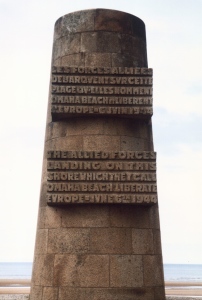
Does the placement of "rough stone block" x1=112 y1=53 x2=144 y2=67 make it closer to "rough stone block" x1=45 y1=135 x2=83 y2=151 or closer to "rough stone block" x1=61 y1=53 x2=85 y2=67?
"rough stone block" x1=61 y1=53 x2=85 y2=67

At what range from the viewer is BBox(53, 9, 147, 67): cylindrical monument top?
33.6 feet

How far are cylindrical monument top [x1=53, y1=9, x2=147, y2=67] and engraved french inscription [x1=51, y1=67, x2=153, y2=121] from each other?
532mm

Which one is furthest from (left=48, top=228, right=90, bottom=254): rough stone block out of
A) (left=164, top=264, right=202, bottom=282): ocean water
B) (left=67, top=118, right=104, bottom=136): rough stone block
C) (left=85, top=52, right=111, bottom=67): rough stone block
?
(left=164, top=264, right=202, bottom=282): ocean water

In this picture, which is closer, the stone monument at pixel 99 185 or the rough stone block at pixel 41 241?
the stone monument at pixel 99 185

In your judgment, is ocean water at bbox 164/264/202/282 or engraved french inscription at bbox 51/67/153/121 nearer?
engraved french inscription at bbox 51/67/153/121

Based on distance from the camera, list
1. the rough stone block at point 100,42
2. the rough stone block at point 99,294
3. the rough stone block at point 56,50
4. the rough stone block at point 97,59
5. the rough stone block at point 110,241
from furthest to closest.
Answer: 1. the rough stone block at point 56,50
2. the rough stone block at point 100,42
3. the rough stone block at point 97,59
4. the rough stone block at point 110,241
5. the rough stone block at point 99,294

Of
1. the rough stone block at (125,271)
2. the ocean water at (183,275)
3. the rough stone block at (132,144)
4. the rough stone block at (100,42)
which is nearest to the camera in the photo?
the rough stone block at (125,271)

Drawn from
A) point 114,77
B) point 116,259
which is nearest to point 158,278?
point 116,259

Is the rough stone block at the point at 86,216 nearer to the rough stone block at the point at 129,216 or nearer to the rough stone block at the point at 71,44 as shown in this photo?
the rough stone block at the point at 129,216

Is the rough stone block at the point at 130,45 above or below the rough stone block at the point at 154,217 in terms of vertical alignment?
above

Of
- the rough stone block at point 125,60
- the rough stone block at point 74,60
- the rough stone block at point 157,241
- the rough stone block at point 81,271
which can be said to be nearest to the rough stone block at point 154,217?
the rough stone block at point 157,241

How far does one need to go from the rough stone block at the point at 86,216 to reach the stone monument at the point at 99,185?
0.07 feet

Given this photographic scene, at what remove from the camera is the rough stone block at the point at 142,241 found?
29.7 feet

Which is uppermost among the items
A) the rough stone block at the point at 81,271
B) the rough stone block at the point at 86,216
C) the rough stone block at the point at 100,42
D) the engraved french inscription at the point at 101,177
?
the rough stone block at the point at 100,42
